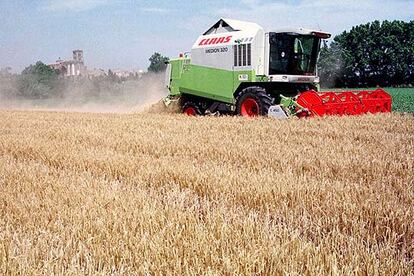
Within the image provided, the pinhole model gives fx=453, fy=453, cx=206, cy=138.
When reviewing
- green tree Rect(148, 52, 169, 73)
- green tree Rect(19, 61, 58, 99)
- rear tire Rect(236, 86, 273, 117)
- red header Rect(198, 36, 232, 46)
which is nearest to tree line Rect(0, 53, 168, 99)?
green tree Rect(19, 61, 58, 99)

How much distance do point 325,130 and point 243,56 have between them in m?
4.48

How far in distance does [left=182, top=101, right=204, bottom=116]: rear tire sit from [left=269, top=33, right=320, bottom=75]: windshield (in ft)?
9.55

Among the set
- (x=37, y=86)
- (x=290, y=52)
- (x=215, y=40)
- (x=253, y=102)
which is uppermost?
(x=215, y=40)

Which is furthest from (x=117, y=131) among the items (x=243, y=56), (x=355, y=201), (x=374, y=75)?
(x=374, y=75)

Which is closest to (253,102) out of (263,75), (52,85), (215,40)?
(263,75)

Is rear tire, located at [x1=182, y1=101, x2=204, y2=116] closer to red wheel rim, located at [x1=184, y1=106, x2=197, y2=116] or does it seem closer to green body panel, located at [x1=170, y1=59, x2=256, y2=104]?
red wheel rim, located at [x1=184, y1=106, x2=197, y2=116]

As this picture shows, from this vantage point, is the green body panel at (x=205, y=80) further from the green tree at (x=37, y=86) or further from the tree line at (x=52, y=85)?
the green tree at (x=37, y=86)

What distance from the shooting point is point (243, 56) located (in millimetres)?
11938

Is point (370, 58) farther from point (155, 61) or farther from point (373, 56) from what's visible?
point (155, 61)

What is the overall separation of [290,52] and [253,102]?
5.31ft

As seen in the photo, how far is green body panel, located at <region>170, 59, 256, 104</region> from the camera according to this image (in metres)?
12.2

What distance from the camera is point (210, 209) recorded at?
3.37m

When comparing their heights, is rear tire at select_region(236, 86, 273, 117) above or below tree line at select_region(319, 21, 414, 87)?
below

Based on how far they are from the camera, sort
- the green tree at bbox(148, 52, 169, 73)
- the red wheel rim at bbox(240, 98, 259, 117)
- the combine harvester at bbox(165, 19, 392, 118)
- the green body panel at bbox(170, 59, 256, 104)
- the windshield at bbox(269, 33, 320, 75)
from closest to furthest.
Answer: the combine harvester at bbox(165, 19, 392, 118) → the windshield at bbox(269, 33, 320, 75) → the red wheel rim at bbox(240, 98, 259, 117) → the green body panel at bbox(170, 59, 256, 104) → the green tree at bbox(148, 52, 169, 73)
